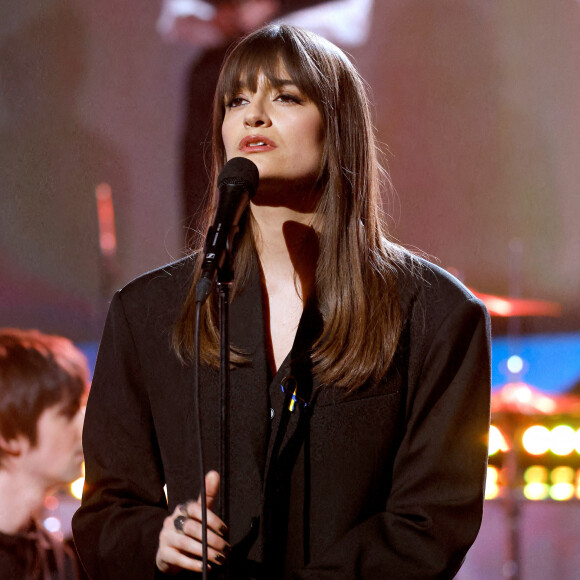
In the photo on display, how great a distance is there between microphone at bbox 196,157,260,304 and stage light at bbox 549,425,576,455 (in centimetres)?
200

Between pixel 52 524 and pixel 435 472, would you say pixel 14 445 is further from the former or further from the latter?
pixel 435 472

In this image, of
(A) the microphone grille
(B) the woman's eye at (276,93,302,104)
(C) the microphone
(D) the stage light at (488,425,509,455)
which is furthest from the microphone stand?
(D) the stage light at (488,425,509,455)

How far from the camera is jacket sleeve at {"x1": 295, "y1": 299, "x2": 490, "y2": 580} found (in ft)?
5.18

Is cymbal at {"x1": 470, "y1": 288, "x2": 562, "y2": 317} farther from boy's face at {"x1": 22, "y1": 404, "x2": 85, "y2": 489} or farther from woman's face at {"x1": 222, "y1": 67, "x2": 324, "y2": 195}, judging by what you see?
boy's face at {"x1": 22, "y1": 404, "x2": 85, "y2": 489}

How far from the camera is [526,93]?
2.76m

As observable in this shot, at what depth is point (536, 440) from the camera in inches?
121

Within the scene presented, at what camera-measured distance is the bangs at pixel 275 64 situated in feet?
5.88

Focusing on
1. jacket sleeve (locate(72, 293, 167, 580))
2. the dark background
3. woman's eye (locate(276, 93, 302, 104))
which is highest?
the dark background

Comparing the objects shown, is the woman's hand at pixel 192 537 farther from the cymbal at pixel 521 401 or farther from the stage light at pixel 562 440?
the stage light at pixel 562 440

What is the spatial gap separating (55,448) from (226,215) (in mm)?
1616

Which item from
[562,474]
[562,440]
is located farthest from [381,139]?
[562,474]

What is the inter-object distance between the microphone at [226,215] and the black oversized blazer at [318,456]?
1.34 feet

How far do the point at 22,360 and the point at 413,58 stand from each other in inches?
64.2

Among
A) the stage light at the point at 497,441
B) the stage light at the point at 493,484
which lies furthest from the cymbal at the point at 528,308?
the stage light at the point at 493,484
